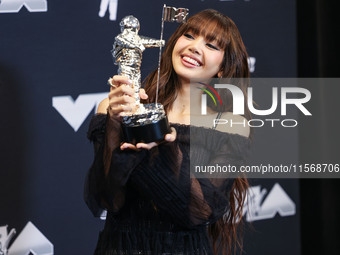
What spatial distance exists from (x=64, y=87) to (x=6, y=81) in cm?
21

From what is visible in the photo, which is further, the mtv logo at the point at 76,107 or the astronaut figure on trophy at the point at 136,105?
the mtv logo at the point at 76,107

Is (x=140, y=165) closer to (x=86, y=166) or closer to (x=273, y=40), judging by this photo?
(x=86, y=166)

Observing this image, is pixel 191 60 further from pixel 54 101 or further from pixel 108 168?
pixel 54 101

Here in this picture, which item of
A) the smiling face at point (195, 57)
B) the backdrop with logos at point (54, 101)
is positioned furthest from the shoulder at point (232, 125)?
the backdrop with logos at point (54, 101)

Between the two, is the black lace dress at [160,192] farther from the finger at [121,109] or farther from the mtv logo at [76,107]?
the mtv logo at [76,107]

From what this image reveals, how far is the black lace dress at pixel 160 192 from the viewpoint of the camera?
40.9 inches

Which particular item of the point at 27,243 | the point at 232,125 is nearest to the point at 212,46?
the point at 232,125

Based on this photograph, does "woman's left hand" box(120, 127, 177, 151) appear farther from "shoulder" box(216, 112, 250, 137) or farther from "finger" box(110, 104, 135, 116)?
"shoulder" box(216, 112, 250, 137)

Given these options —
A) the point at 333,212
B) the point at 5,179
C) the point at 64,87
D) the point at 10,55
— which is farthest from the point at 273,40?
the point at 5,179

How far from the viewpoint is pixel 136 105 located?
995 millimetres

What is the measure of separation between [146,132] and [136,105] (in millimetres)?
65

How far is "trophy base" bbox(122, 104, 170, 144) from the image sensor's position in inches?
38.2

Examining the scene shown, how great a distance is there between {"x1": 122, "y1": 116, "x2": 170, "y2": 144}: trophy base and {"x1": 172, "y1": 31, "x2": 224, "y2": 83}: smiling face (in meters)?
0.28

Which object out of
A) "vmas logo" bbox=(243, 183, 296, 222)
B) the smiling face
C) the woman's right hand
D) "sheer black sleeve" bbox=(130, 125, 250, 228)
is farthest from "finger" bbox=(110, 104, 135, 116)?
"vmas logo" bbox=(243, 183, 296, 222)
